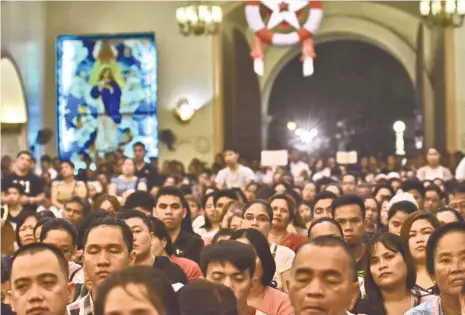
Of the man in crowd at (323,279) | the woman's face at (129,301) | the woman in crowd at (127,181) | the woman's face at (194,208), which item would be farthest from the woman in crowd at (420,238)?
the woman in crowd at (127,181)

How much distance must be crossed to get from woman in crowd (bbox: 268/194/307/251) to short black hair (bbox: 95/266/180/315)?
4.56 metres

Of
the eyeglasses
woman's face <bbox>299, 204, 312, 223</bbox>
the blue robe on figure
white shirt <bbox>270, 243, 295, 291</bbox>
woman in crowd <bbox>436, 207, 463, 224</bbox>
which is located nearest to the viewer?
white shirt <bbox>270, 243, 295, 291</bbox>

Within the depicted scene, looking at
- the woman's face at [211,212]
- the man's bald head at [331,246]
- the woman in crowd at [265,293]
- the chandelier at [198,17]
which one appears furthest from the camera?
the chandelier at [198,17]

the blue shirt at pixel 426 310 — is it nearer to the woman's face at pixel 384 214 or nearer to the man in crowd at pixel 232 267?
the man in crowd at pixel 232 267

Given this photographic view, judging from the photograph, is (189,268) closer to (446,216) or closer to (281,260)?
(281,260)

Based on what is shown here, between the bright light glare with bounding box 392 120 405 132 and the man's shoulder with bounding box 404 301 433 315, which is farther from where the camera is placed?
the bright light glare with bounding box 392 120 405 132

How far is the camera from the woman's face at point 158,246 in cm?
710

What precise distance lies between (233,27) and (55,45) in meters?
3.75

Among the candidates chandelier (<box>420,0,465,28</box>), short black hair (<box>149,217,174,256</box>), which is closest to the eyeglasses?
short black hair (<box>149,217,174,256</box>)

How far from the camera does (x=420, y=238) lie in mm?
6711

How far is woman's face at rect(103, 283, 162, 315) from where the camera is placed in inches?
144

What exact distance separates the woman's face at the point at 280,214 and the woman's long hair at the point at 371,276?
276 cm

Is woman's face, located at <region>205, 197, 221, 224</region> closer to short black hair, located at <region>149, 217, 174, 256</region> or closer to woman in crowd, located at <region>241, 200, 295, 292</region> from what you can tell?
woman in crowd, located at <region>241, 200, 295, 292</region>

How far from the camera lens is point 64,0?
73.9 ft
